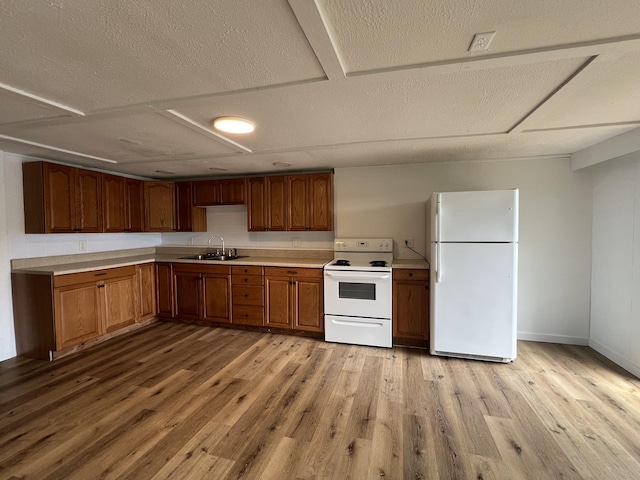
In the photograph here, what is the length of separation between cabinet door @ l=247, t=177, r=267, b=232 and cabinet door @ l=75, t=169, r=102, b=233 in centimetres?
181

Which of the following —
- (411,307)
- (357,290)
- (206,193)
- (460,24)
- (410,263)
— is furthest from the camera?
(206,193)

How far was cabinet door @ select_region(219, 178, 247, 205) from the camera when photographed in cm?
405

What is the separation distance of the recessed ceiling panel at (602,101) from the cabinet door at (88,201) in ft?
14.8

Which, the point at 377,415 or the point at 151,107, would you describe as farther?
the point at 377,415

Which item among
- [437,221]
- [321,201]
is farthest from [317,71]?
[321,201]

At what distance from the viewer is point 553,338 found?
334 centimetres

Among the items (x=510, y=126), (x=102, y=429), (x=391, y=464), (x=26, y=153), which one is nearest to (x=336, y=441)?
(x=391, y=464)

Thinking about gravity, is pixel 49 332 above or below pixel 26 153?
below

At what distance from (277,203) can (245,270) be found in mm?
996

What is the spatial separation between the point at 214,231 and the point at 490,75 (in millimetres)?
4051

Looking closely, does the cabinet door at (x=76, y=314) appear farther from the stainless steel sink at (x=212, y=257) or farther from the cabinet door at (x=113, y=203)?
the stainless steel sink at (x=212, y=257)

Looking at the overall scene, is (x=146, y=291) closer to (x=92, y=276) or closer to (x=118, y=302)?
(x=118, y=302)

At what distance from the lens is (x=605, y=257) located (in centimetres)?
300

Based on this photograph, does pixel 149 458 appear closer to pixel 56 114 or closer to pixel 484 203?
pixel 56 114
